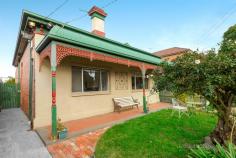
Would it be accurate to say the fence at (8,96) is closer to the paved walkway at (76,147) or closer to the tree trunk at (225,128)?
the paved walkway at (76,147)

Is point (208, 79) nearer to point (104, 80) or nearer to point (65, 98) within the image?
point (65, 98)

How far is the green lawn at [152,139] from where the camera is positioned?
3154 mm

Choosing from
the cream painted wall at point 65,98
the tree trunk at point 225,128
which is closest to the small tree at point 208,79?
the tree trunk at point 225,128

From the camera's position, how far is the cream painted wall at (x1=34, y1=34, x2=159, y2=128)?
5486 mm

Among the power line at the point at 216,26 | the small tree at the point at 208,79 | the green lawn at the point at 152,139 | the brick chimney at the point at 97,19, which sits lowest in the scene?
the green lawn at the point at 152,139

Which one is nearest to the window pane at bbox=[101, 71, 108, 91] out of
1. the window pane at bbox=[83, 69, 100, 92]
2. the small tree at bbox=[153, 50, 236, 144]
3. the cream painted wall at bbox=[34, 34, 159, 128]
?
the cream painted wall at bbox=[34, 34, 159, 128]

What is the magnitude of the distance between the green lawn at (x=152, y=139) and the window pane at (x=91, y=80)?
112 inches

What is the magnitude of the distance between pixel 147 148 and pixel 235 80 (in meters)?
2.35

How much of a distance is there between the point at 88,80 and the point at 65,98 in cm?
149

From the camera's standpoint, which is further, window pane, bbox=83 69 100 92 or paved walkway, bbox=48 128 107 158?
window pane, bbox=83 69 100 92

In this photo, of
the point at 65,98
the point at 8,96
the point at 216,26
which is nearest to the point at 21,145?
the point at 65,98

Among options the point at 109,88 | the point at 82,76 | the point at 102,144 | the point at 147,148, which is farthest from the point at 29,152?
the point at 109,88

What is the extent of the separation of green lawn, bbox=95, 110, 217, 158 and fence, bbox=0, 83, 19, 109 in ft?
30.6

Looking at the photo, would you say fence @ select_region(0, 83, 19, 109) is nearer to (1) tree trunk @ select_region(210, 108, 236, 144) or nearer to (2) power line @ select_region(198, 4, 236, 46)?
(1) tree trunk @ select_region(210, 108, 236, 144)
